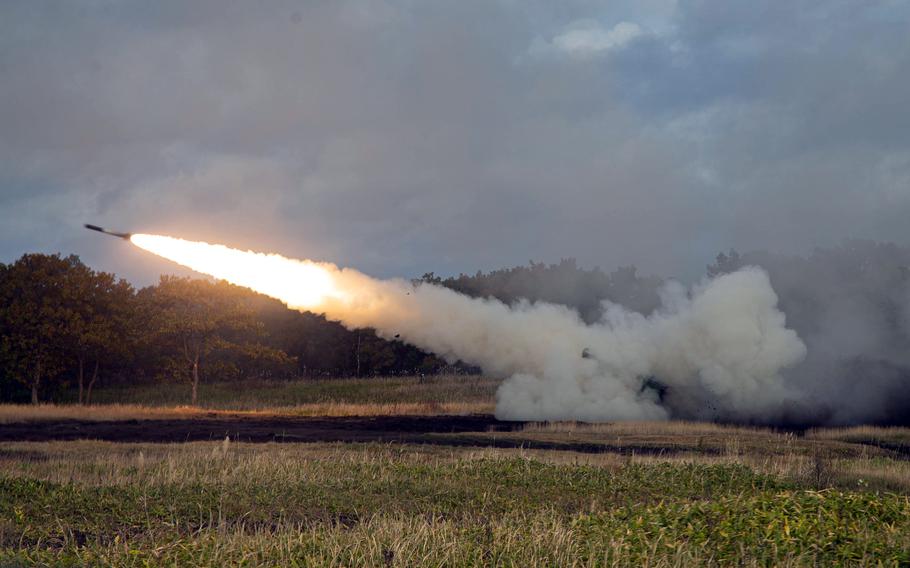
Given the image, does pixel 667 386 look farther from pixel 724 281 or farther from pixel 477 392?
pixel 477 392

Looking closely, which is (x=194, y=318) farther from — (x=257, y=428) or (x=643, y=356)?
(x=643, y=356)

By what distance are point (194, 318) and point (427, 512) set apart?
46976mm

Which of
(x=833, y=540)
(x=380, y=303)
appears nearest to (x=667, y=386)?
(x=380, y=303)

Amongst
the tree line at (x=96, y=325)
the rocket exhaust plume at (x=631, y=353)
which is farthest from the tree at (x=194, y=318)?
the rocket exhaust plume at (x=631, y=353)

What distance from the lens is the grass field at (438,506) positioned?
1217 cm

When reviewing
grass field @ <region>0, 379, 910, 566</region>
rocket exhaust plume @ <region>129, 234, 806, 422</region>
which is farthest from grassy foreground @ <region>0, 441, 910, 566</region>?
rocket exhaust plume @ <region>129, 234, 806, 422</region>

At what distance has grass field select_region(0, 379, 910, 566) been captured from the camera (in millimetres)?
12172

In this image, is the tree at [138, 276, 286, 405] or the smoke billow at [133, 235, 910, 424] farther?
the tree at [138, 276, 286, 405]

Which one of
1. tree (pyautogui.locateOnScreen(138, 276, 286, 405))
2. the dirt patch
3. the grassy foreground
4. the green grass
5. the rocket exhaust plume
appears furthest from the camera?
the green grass

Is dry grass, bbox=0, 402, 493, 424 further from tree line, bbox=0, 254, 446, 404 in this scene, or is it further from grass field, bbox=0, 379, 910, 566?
grass field, bbox=0, 379, 910, 566

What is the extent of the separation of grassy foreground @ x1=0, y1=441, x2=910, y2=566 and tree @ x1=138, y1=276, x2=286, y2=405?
3427cm

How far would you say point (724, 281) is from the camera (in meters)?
50.4

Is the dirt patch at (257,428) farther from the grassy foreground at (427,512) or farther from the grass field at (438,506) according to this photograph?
the grassy foreground at (427,512)

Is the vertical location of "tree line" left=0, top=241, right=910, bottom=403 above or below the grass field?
above
